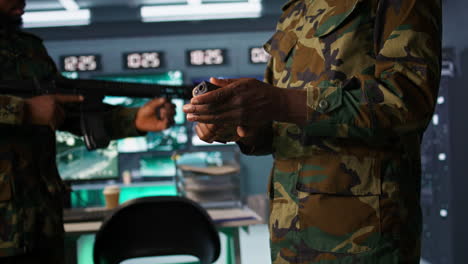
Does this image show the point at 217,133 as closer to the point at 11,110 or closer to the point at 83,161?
the point at 11,110

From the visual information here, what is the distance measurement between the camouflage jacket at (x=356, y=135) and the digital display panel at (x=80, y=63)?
4.63m

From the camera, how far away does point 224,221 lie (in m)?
1.53

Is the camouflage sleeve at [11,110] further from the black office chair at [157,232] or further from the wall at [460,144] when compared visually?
the wall at [460,144]

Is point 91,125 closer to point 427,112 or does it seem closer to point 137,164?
point 427,112

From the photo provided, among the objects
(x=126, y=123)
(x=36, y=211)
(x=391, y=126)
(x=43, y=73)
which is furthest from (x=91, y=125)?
(x=391, y=126)

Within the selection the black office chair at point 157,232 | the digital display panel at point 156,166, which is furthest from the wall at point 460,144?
the digital display panel at point 156,166

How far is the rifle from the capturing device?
1.38 m

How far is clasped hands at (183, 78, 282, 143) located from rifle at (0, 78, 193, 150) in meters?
1.03

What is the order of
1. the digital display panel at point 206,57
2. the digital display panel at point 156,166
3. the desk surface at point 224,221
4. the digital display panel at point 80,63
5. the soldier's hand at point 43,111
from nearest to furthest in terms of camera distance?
the soldier's hand at point 43,111 < the desk surface at point 224,221 < the digital display panel at point 156,166 < the digital display panel at point 80,63 < the digital display panel at point 206,57

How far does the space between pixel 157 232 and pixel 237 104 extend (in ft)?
2.49

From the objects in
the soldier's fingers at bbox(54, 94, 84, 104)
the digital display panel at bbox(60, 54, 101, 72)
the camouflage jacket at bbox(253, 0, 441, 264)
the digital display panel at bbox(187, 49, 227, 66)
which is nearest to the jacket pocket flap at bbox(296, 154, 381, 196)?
the camouflage jacket at bbox(253, 0, 441, 264)

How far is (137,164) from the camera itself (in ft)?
16.1

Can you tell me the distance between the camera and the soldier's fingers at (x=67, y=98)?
54.3 inches

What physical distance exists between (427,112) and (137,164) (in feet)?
15.0
